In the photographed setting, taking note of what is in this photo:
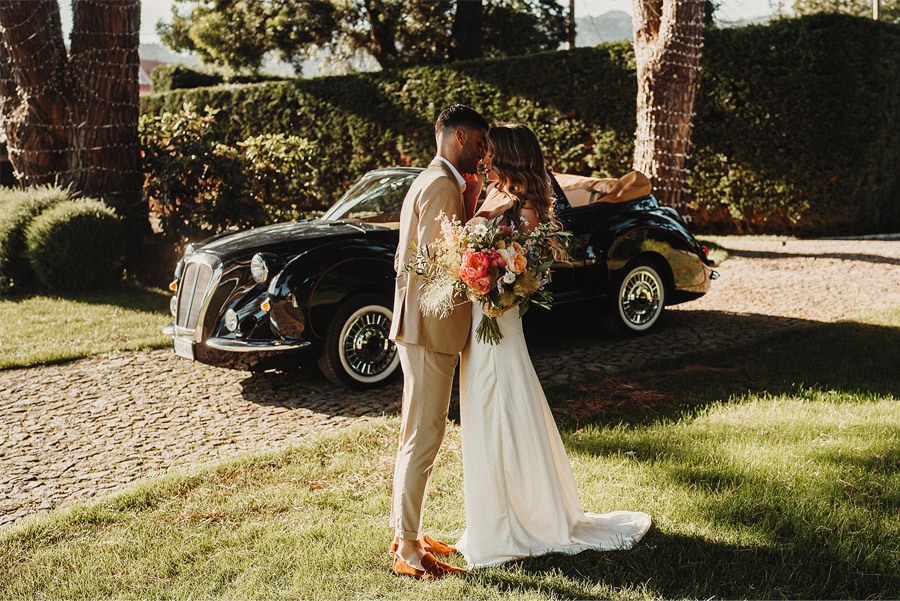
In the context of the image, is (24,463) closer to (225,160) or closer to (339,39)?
(225,160)

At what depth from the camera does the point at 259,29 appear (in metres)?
25.2

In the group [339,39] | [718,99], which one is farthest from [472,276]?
[339,39]

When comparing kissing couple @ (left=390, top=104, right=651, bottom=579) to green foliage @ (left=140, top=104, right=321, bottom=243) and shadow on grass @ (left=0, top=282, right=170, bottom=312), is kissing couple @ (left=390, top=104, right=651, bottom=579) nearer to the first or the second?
shadow on grass @ (left=0, top=282, right=170, bottom=312)

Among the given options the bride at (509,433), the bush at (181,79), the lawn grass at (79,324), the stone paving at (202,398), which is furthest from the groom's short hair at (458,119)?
the bush at (181,79)

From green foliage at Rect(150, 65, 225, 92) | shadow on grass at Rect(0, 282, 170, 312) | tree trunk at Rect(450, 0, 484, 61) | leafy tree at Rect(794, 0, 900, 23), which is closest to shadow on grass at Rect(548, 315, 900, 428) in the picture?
shadow on grass at Rect(0, 282, 170, 312)

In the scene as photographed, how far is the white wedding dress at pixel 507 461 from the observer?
3.56m

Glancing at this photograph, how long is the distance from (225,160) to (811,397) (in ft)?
27.5

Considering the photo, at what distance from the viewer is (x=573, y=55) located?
15617 mm

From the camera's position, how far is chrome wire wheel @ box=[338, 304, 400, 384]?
6324 mm

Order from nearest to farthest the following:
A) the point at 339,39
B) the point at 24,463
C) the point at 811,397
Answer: the point at 24,463 → the point at 811,397 → the point at 339,39

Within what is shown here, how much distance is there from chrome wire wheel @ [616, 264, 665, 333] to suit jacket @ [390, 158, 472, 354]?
14.7 ft

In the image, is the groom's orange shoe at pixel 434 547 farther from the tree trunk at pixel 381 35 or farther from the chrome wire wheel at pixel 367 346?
the tree trunk at pixel 381 35

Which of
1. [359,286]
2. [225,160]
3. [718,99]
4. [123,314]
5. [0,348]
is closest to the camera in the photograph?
[359,286]

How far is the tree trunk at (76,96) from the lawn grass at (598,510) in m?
7.74
